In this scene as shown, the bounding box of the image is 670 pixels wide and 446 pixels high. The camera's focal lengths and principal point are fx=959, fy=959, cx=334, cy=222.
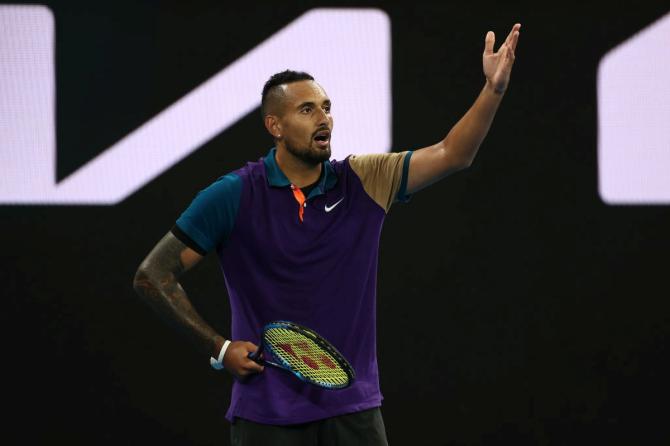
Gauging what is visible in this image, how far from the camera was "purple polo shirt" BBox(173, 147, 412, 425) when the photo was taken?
109 inches

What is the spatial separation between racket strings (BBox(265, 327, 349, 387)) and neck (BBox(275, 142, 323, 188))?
0.53 metres

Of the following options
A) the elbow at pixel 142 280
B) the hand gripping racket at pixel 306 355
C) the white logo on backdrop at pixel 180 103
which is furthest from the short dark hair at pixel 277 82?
the white logo on backdrop at pixel 180 103

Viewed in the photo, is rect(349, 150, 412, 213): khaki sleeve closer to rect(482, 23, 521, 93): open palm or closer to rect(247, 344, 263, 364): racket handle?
rect(482, 23, 521, 93): open palm

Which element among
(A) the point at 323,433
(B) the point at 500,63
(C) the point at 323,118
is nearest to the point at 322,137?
(C) the point at 323,118

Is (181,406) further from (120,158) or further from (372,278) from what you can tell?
(372,278)

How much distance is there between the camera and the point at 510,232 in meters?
4.60

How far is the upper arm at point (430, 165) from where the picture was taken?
2.88 metres

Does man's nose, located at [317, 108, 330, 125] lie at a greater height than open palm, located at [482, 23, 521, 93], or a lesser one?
lesser

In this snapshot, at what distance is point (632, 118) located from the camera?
4.60m

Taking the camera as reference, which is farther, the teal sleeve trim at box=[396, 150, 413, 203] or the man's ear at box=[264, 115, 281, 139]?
the man's ear at box=[264, 115, 281, 139]

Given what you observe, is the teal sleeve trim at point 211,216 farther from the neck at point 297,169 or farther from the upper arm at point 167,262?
the neck at point 297,169

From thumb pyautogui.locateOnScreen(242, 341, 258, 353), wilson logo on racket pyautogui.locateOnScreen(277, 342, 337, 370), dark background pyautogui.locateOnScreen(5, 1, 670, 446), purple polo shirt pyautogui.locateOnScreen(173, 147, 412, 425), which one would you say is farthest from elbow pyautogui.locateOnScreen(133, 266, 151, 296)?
dark background pyautogui.locateOnScreen(5, 1, 670, 446)

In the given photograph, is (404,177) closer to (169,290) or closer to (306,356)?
(306,356)

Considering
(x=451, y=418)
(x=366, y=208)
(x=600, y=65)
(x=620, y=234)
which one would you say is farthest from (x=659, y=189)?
(x=366, y=208)
